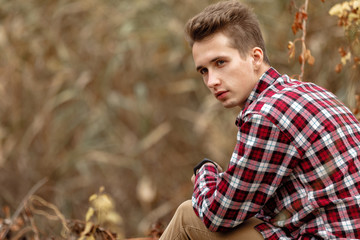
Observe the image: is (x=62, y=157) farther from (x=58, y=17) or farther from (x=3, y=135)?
(x=58, y=17)

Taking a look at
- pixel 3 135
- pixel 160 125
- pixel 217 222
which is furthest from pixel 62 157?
pixel 217 222

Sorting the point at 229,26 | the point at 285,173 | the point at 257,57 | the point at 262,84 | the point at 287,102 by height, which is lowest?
the point at 285,173

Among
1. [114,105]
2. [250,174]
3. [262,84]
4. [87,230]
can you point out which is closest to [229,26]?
[262,84]

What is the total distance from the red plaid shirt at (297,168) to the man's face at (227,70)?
0.22 metres

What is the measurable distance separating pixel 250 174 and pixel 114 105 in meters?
3.57

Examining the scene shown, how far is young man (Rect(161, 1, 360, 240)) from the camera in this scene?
1.98 m

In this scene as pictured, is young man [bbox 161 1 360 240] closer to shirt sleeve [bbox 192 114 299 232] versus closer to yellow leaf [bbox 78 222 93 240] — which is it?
shirt sleeve [bbox 192 114 299 232]

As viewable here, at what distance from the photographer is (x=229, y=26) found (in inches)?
93.1

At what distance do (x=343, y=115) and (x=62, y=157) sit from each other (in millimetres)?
3684

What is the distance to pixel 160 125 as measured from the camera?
5.36 meters

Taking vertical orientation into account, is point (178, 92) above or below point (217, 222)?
above

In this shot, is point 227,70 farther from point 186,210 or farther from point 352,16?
point 352,16

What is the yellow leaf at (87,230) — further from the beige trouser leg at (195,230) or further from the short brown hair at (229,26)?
the short brown hair at (229,26)

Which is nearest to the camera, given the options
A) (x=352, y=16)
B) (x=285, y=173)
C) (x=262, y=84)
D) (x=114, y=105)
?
(x=285, y=173)
